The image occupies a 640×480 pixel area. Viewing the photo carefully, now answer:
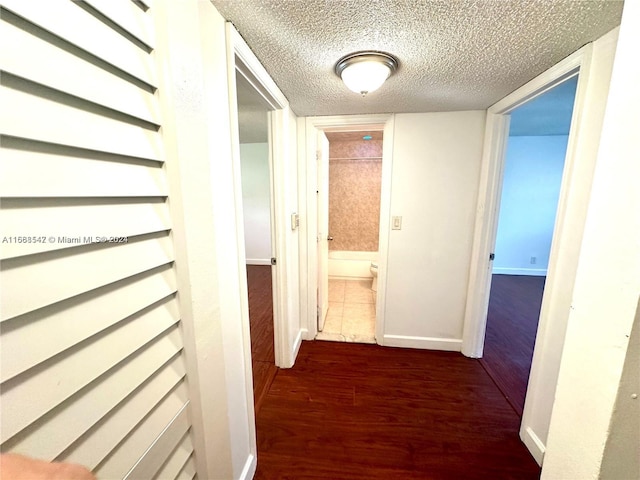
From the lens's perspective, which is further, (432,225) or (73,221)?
(432,225)

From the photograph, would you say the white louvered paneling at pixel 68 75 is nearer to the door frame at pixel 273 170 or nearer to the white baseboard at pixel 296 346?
the door frame at pixel 273 170

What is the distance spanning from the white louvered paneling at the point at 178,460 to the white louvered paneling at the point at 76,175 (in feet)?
2.45

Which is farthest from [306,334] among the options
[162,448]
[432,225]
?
[162,448]

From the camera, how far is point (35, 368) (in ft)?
1.31

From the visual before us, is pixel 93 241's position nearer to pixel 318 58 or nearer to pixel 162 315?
pixel 162 315

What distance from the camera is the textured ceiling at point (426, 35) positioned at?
2.77 ft

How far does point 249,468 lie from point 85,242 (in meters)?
1.35

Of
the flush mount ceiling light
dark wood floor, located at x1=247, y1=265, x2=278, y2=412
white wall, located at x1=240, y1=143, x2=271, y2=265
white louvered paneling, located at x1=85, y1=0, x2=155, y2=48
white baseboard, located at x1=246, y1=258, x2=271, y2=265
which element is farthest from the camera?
white baseboard, located at x1=246, y1=258, x2=271, y2=265

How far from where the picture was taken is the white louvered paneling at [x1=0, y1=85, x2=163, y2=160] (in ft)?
1.18

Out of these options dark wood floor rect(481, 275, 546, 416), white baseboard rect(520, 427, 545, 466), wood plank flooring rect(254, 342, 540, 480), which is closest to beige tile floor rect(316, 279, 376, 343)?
wood plank flooring rect(254, 342, 540, 480)

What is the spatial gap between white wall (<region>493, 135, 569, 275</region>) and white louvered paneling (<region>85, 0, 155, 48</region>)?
4.50 m

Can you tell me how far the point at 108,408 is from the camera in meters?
0.51

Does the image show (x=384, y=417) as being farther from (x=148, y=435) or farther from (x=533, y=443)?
(x=148, y=435)

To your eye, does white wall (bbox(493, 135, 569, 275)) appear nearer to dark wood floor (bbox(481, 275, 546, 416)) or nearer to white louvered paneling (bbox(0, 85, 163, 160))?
dark wood floor (bbox(481, 275, 546, 416))
